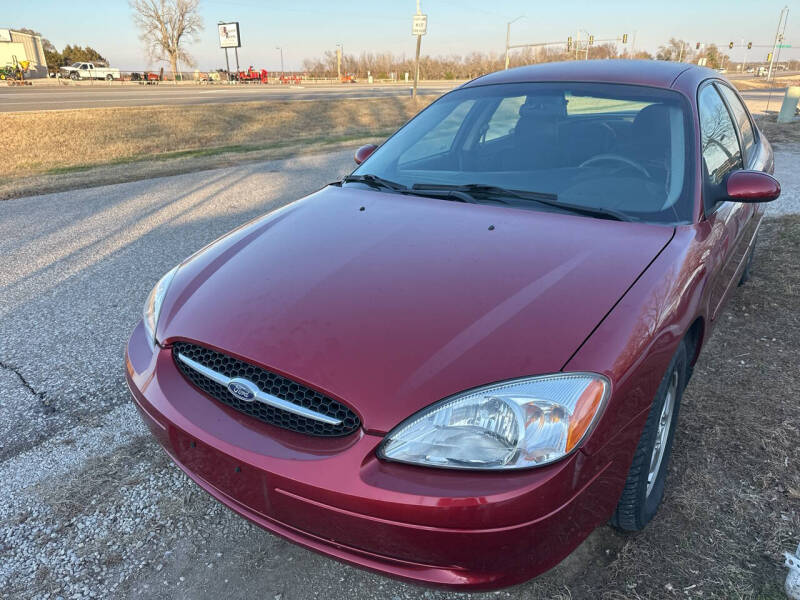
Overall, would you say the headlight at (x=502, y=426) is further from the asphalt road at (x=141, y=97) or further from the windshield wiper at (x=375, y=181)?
the asphalt road at (x=141, y=97)

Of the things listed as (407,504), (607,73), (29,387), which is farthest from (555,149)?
(29,387)

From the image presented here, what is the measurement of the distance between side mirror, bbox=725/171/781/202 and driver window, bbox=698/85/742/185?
4.5 inches

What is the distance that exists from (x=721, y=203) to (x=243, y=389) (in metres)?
2.20

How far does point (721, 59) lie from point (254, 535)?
362 ft

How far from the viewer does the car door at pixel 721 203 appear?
2393mm

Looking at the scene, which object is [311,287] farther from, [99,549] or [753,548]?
[753,548]

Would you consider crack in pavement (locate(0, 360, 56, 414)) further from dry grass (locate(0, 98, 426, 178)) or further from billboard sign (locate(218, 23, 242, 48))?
billboard sign (locate(218, 23, 242, 48))

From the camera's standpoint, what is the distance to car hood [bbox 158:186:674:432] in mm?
1502

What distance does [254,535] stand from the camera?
6.75ft

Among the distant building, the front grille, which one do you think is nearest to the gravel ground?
the front grille

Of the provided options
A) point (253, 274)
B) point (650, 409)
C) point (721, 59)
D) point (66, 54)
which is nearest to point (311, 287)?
point (253, 274)

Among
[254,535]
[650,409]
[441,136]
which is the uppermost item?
[441,136]

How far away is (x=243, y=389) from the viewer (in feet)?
5.32

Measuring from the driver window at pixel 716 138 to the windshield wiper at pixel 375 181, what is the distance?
4.59 feet
